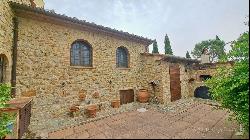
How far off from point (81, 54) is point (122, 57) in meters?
2.93

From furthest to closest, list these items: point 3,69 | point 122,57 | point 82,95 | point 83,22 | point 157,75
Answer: point 122,57, point 157,75, point 82,95, point 83,22, point 3,69

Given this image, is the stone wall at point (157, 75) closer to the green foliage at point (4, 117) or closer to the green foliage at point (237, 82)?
the green foliage at point (237, 82)

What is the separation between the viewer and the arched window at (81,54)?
29.7ft

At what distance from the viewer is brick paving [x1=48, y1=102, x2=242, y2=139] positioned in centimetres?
545

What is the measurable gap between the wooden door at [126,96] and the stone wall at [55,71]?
71cm

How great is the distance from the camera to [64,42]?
27.9ft

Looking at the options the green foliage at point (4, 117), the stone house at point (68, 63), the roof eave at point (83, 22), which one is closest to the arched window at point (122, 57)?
the stone house at point (68, 63)

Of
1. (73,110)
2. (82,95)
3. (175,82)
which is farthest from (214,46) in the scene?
(73,110)

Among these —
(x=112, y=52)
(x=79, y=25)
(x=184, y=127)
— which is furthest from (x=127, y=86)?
(x=184, y=127)

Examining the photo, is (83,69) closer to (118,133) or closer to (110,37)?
(110,37)

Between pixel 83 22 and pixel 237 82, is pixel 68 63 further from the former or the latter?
pixel 237 82

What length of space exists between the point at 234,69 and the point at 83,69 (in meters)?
6.58

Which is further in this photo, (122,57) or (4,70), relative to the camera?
(122,57)

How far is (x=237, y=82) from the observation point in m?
4.73
